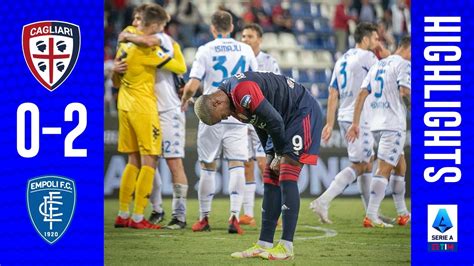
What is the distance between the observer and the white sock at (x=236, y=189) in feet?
26.7

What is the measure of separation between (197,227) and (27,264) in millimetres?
2725

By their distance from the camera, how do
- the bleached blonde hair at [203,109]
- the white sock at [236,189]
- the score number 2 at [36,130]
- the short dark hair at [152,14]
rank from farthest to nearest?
1. the short dark hair at [152,14]
2. the white sock at [236,189]
3. the bleached blonde hair at [203,109]
4. the score number 2 at [36,130]

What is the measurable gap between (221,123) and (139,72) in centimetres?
81

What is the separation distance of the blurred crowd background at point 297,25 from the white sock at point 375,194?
4.30 metres

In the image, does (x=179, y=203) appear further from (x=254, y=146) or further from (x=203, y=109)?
(x=203, y=109)

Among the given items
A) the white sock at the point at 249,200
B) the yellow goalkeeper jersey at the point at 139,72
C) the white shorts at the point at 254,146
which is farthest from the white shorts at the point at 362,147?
the yellow goalkeeper jersey at the point at 139,72

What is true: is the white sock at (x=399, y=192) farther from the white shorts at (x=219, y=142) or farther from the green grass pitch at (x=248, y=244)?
the white shorts at (x=219, y=142)

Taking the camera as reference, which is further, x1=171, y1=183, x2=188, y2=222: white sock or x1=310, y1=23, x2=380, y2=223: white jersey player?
x1=310, y1=23, x2=380, y2=223: white jersey player

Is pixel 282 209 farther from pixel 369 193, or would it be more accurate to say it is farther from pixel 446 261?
pixel 369 193

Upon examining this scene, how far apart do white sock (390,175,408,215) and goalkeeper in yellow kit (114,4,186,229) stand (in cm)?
215

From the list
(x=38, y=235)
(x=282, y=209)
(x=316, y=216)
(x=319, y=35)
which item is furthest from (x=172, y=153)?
(x=319, y=35)

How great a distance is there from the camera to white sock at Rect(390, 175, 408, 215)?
8.93 meters

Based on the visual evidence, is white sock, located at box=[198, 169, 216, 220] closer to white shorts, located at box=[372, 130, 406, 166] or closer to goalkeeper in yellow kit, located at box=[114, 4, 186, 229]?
goalkeeper in yellow kit, located at box=[114, 4, 186, 229]

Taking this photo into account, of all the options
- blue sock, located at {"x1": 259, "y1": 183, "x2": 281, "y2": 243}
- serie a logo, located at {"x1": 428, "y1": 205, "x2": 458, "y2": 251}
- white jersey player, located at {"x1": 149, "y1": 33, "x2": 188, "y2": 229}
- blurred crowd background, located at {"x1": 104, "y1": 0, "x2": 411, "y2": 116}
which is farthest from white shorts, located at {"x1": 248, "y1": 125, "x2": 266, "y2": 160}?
blurred crowd background, located at {"x1": 104, "y1": 0, "x2": 411, "y2": 116}
